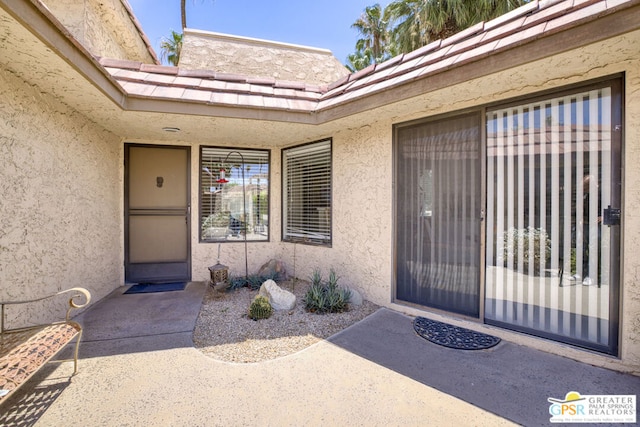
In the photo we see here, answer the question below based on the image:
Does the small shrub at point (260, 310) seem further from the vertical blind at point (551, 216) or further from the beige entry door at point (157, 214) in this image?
the vertical blind at point (551, 216)

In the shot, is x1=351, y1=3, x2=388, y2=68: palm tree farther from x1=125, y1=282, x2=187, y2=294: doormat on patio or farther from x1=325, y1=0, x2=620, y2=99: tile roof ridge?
Result: x1=125, y1=282, x2=187, y2=294: doormat on patio

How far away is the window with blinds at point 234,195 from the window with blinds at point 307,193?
51 cm

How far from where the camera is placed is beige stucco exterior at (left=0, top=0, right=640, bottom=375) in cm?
288

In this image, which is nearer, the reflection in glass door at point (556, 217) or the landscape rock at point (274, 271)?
the reflection in glass door at point (556, 217)

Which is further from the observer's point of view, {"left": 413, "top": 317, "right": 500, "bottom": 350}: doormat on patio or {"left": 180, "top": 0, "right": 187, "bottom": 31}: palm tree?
{"left": 180, "top": 0, "right": 187, "bottom": 31}: palm tree

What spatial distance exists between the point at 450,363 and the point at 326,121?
3612 millimetres

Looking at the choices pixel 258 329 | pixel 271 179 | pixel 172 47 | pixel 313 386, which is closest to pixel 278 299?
pixel 258 329

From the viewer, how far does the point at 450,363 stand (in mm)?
3146

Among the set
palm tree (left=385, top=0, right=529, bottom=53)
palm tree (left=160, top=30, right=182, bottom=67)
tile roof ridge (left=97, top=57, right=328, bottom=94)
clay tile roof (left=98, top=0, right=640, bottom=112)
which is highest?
palm tree (left=160, top=30, right=182, bottom=67)

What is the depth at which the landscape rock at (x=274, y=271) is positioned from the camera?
6.24m

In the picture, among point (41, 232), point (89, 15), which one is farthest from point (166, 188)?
point (89, 15)

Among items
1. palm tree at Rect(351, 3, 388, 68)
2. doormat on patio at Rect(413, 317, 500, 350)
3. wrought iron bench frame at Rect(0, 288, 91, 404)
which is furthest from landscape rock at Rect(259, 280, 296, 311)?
palm tree at Rect(351, 3, 388, 68)

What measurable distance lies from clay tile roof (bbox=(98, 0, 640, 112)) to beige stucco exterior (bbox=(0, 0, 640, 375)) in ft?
0.80

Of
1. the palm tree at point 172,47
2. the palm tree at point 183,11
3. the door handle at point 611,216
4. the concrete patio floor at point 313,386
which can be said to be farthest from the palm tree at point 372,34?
the concrete patio floor at point 313,386
